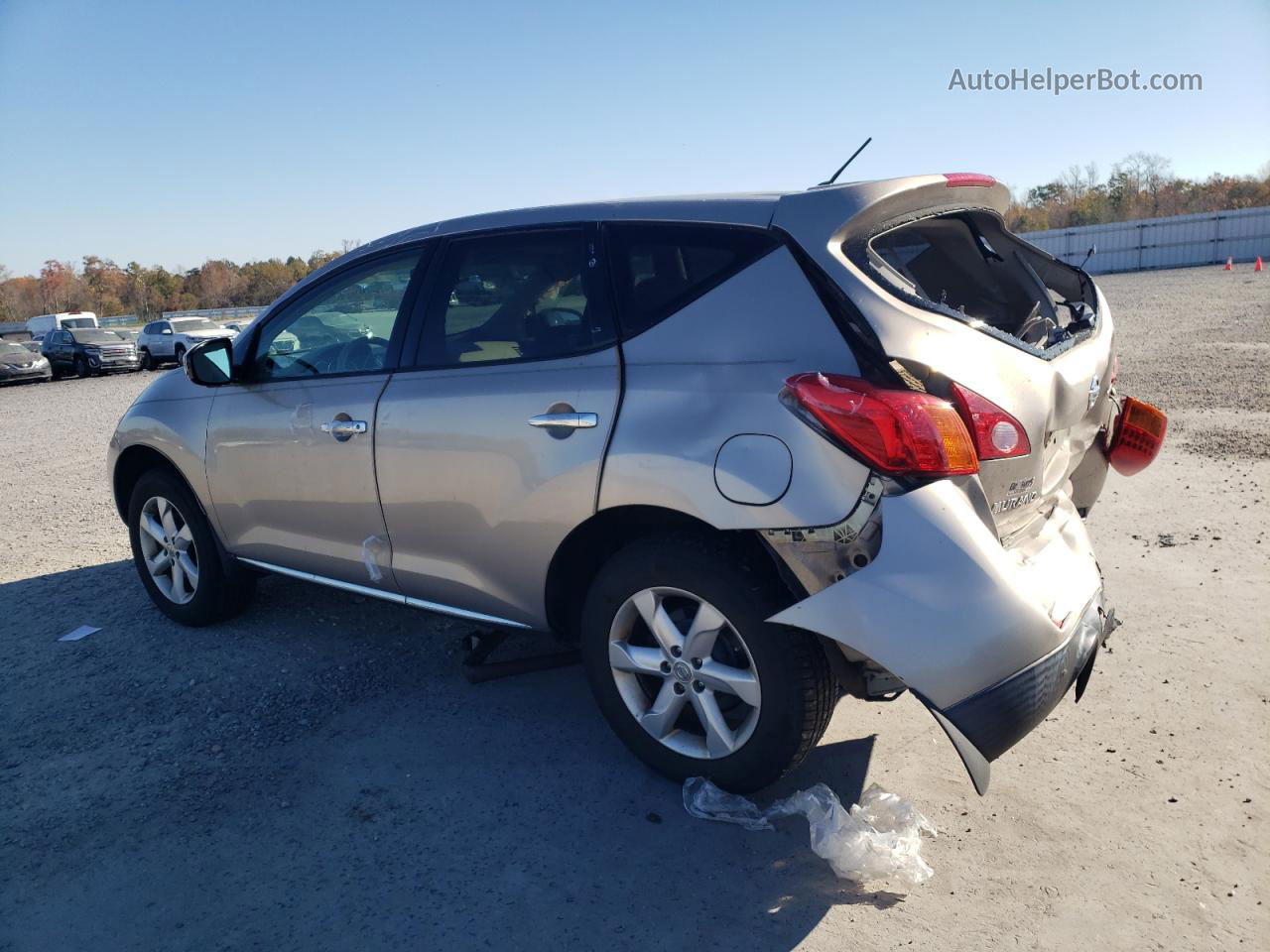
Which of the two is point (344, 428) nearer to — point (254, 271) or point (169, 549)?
point (169, 549)

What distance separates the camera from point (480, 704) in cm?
397

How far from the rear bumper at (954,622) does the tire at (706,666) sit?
0.24 m

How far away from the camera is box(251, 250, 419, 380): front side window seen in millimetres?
3949

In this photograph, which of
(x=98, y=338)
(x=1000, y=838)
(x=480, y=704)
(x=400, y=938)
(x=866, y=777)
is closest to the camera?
(x=400, y=938)

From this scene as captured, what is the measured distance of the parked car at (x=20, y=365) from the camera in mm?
26516

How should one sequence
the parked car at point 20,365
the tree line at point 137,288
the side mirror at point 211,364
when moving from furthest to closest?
the tree line at point 137,288 < the parked car at point 20,365 < the side mirror at point 211,364

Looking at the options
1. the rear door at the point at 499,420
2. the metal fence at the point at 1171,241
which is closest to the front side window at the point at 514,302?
the rear door at the point at 499,420

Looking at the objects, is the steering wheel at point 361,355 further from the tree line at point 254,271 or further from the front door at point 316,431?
the tree line at point 254,271

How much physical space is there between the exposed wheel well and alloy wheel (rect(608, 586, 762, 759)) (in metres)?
0.22

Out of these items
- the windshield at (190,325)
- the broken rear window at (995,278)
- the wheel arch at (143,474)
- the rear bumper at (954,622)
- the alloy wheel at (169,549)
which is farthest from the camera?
the windshield at (190,325)

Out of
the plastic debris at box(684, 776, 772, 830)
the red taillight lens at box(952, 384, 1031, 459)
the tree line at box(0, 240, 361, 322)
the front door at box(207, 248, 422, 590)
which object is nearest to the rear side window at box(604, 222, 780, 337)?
the red taillight lens at box(952, 384, 1031, 459)

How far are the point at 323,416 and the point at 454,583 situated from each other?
92 cm

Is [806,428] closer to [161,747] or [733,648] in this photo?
[733,648]

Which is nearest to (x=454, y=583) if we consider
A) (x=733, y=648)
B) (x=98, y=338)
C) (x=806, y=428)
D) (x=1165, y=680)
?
(x=733, y=648)
